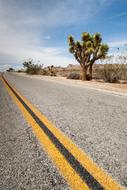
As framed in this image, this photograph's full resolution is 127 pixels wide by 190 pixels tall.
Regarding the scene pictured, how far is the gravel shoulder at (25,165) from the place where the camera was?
2.23 m

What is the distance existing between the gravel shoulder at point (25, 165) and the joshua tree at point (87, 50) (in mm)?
19511

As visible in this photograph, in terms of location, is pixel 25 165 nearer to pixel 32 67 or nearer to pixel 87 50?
pixel 87 50

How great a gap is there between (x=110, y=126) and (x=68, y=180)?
222cm

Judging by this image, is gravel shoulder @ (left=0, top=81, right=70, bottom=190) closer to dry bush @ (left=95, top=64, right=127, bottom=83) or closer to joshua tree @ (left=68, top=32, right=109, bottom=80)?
dry bush @ (left=95, top=64, right=127, bottom=83)

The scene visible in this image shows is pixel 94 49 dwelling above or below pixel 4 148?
above

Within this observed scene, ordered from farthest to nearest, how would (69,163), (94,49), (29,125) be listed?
(94,49) < (29,125) < (69,163)

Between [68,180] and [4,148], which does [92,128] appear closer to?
[4,148]

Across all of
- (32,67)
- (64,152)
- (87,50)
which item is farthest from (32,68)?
(64,152)

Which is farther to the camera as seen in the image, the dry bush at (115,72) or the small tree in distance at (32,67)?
the small tree in distance at (32,67)

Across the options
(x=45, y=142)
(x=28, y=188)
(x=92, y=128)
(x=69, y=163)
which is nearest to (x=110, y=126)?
(x=92, y=128)

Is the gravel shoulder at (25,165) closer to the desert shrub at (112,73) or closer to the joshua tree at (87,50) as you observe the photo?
the desert shrub at (112,73)

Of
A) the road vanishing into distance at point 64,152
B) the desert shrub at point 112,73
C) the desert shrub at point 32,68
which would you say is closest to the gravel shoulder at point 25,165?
the road vanishing into distance at point 64,152

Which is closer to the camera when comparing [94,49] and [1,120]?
[1,120]

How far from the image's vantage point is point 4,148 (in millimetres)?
3221
